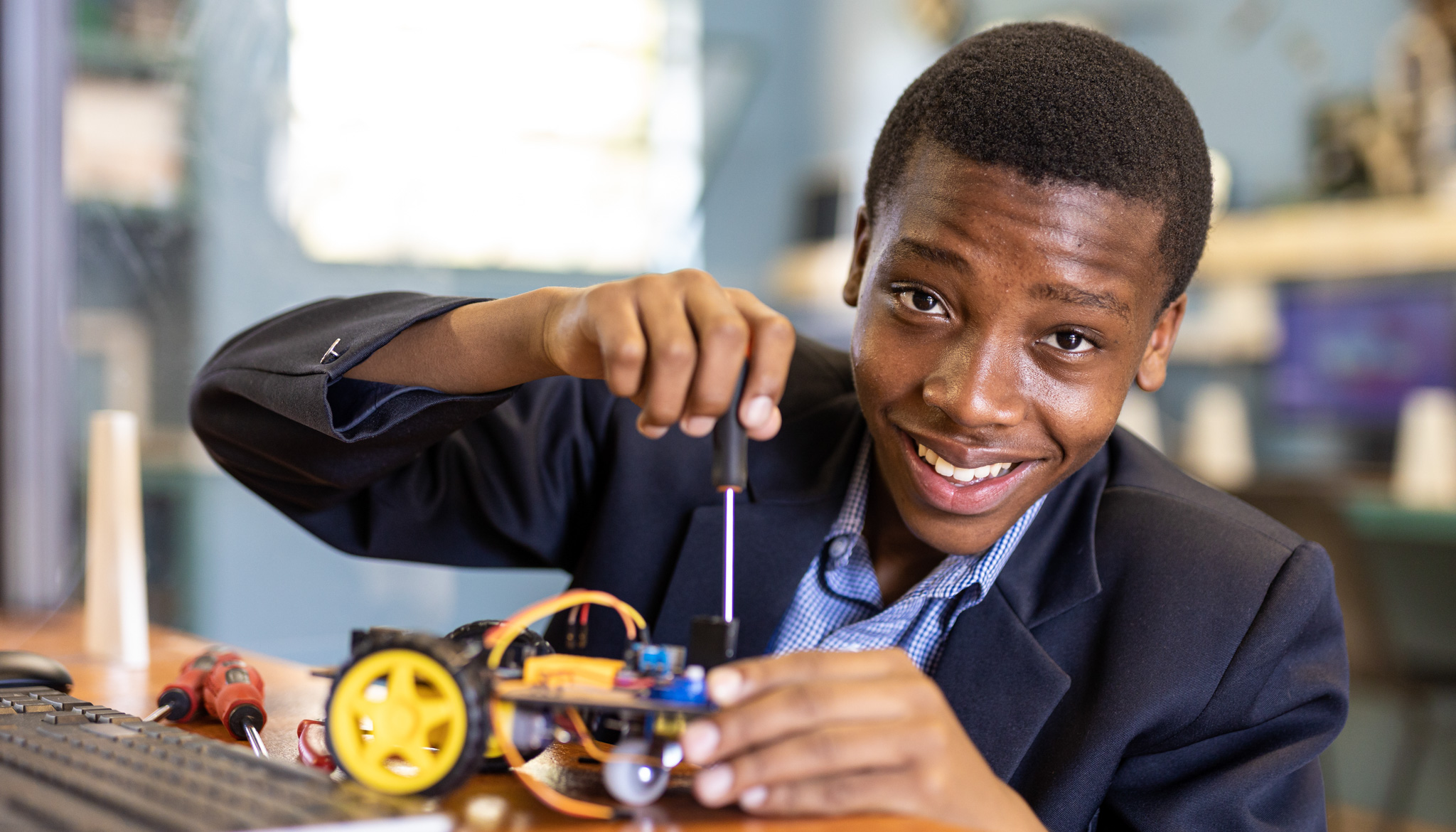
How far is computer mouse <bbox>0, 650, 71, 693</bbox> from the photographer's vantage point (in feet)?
2.76

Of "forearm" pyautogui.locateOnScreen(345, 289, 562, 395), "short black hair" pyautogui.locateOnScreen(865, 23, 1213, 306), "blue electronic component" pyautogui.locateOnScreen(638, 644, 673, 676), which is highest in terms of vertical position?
"short black hair" pyautogui.locateOnScreen(865, 23, 1213, 306)

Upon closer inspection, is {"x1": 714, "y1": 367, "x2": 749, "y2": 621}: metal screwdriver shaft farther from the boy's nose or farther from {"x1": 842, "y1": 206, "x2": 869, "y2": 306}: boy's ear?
{"x1": 842, "y1": 206, "x2": 869, "y2": 306}: boy's ear

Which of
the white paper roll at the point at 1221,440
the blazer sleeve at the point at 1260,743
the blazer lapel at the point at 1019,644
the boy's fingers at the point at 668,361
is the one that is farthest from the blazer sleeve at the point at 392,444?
the white paper roll at the point at 1221,440

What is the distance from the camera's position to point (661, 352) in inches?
24.4

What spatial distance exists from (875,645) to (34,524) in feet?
4.30

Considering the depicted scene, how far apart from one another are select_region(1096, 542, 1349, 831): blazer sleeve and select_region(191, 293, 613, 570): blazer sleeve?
50cm

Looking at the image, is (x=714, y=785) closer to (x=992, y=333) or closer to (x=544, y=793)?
(x=544, y=793)

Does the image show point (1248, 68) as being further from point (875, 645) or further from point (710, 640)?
point (710, 640)

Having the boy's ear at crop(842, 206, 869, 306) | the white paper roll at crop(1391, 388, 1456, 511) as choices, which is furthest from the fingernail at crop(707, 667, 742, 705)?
the white paper roll at crop(1391, 388, 1456, 511)

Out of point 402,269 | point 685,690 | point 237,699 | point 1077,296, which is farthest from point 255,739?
point 402,269

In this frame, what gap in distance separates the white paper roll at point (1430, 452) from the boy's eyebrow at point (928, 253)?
2151mm

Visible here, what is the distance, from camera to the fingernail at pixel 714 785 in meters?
0.52

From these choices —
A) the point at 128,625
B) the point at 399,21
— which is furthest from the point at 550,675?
the point at 399,21

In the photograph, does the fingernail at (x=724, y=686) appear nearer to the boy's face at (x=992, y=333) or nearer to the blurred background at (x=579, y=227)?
the boy's face at (x=992, y=333)
